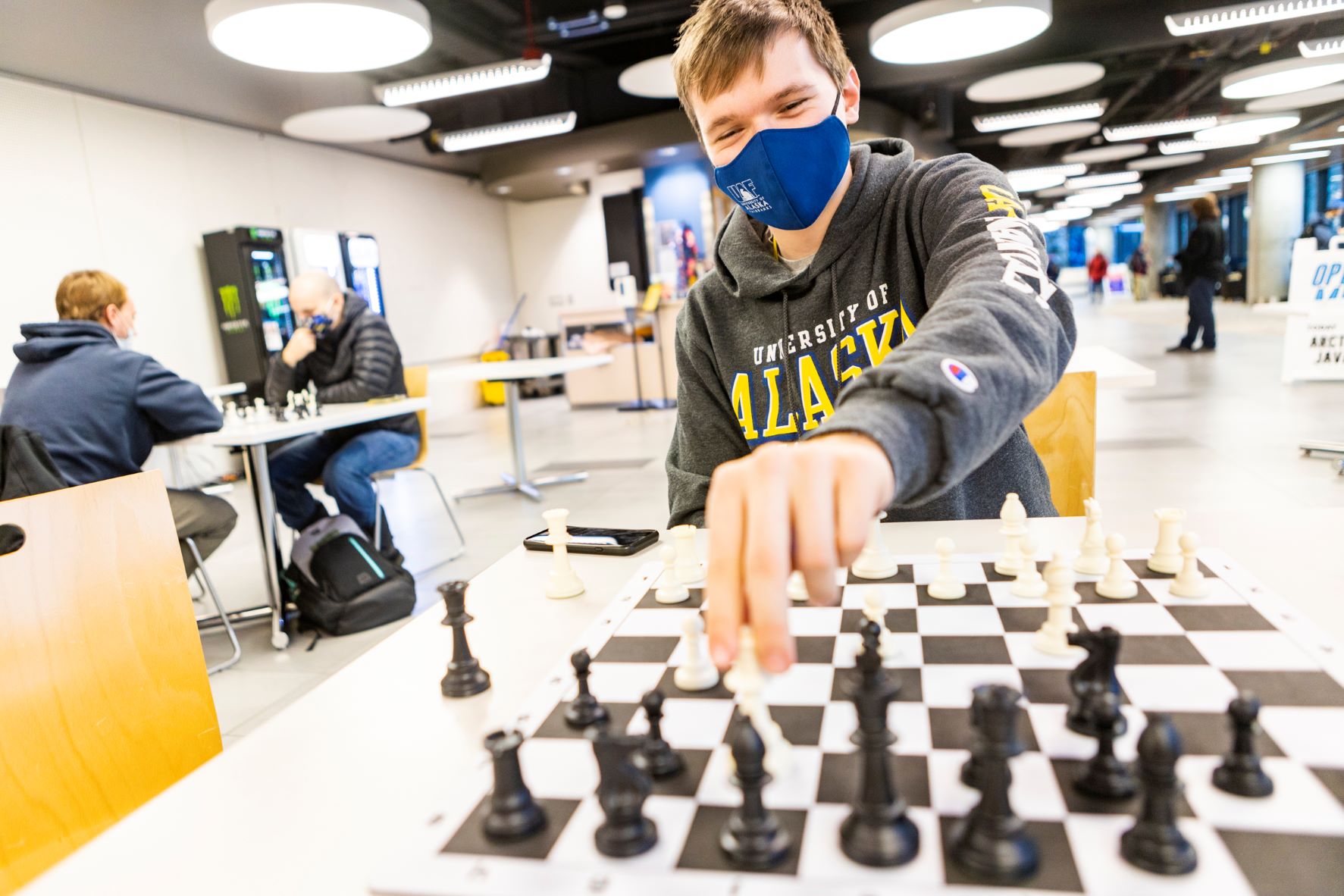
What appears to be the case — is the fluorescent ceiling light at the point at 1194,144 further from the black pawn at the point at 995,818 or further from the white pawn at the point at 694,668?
the black pawn at the point at 995,818

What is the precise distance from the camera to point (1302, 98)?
969 cm

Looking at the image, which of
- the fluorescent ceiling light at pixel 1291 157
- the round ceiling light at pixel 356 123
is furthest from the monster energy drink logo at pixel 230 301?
the fluorescent ceiling light at pixel 1291 157

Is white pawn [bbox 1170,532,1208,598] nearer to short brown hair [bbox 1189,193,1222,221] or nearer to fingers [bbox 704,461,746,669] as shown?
fingers [bbox 704,461,746,669]

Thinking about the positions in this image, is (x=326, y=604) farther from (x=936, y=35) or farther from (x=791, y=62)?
(x=936, y=35)

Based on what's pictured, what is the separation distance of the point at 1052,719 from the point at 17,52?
7066 millimetres

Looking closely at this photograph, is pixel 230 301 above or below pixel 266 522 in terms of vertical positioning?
above

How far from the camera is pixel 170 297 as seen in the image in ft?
21.8

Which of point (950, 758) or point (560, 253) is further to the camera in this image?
point (560, 253)

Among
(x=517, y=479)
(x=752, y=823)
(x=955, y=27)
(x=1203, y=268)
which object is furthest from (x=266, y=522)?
(x=1203, y=268)

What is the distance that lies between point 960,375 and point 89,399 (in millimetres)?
3083

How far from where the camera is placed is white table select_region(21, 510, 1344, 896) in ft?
2.13

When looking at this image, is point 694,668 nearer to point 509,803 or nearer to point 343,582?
point 509,803

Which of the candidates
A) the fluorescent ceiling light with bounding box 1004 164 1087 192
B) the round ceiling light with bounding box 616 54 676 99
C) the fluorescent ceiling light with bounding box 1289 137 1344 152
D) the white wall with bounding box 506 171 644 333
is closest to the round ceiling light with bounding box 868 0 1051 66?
the round ceiling light with bounding box 616 54 676 99

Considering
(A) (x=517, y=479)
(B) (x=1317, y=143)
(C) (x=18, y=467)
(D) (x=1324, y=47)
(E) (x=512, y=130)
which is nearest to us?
(C) (x=18, y=467)
